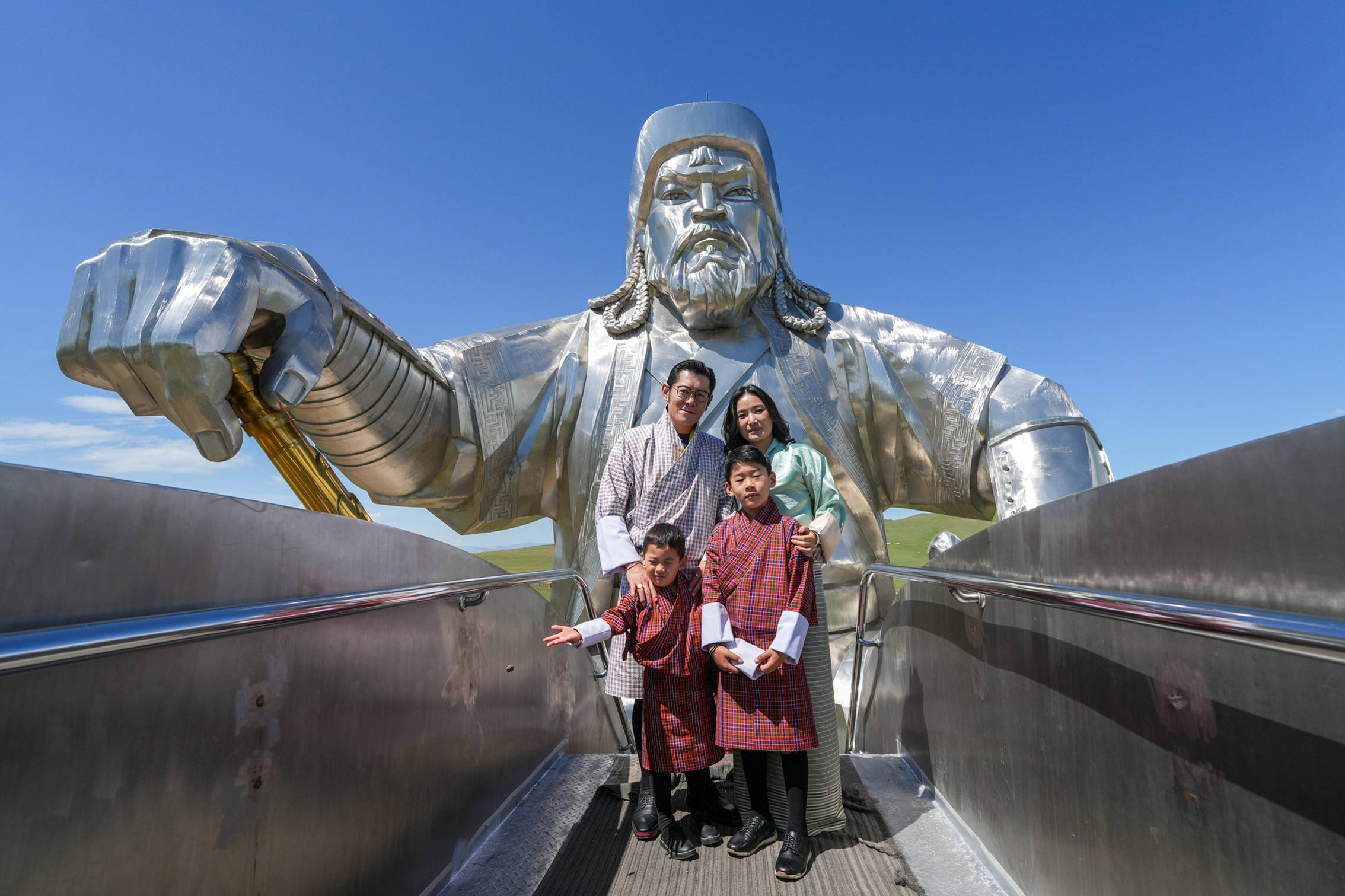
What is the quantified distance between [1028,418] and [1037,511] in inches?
114

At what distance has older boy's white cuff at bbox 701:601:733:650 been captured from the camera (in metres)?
2.07

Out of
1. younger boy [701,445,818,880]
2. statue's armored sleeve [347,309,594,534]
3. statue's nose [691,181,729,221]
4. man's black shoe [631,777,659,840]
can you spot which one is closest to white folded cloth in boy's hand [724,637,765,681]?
younger boy [701,445,818,880]

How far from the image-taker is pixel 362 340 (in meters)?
3.82

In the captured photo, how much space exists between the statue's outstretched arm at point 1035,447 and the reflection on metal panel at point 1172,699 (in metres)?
2.43

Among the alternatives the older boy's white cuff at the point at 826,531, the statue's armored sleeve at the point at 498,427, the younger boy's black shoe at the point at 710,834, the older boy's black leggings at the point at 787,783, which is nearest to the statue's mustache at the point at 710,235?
the statue's armored sleeve at the point at 498,427

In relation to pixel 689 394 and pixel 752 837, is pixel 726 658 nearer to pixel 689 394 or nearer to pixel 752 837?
pixel 752 837

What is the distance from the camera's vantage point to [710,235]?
15.1ft

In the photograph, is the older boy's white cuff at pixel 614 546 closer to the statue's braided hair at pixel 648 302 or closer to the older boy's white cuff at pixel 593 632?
the older boy's white cuff at pixel 593 632

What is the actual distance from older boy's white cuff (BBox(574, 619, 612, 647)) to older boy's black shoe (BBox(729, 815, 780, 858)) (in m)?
0.68

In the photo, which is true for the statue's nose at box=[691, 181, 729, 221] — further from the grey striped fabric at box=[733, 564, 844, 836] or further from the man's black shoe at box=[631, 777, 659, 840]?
the man's black shoe at box=[631, 777, 659, 840]

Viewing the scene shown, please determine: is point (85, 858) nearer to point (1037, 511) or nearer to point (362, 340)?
point (1037, 511)

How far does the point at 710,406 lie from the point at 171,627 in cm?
360

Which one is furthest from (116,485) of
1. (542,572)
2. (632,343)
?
(632,343)

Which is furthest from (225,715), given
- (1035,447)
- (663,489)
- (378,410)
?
(1035,447)
